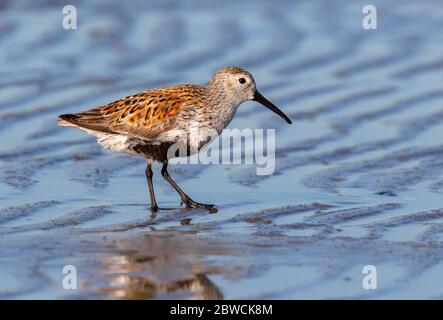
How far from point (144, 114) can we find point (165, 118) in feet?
0.84

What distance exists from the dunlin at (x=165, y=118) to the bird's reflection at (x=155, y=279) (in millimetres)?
1839

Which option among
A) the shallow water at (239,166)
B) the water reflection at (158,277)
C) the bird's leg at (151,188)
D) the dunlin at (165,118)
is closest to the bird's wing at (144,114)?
the dunlin at (165,118)

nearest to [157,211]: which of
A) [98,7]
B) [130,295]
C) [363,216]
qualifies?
[363,216]

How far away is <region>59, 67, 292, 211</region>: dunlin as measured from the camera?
10297mm

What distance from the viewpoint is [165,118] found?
33.8 ft

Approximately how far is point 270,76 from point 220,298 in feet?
26.5

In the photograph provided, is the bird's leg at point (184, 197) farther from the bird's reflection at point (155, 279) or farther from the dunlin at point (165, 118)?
the bird's reflection at point (155, 279)

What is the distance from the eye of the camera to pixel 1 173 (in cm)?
1102

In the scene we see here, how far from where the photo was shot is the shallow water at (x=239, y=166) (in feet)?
26.4

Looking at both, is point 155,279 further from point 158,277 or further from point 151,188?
point 151,188

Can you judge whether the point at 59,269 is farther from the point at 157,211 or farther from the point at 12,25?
the point at 12,25

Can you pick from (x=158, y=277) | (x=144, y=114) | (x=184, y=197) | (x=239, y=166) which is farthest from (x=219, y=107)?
(x=158, y=277)

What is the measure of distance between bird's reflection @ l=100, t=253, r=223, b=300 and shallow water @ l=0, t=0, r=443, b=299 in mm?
20

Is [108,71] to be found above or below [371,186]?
above
